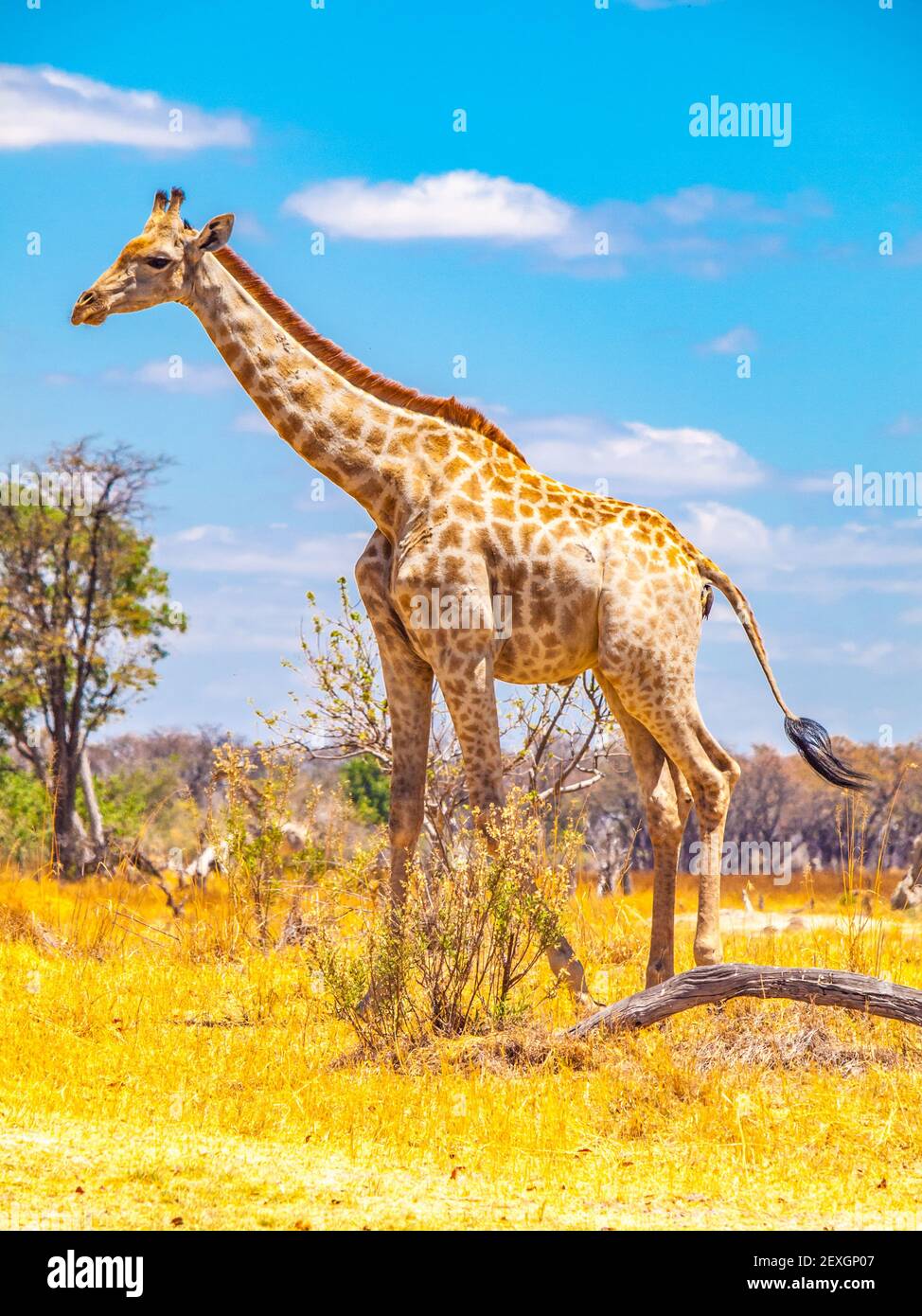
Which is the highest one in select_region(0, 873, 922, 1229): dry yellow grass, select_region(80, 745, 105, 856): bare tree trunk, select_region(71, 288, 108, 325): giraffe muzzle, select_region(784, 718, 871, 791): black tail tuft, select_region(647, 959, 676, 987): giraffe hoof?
select_region(71, 288, 108, 325): giraffe muzzle

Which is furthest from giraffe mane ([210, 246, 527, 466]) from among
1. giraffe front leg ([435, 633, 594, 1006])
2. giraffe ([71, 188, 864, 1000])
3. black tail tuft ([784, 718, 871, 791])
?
black tail tuft ([784, 718, 871, 791])

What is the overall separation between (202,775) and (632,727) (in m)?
21.9

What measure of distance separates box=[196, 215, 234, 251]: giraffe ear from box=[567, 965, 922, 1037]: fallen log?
474 centimetres

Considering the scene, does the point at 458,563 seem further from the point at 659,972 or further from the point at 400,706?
the point at 659,972

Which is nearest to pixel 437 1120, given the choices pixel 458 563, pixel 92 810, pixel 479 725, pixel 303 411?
pixel 479 725

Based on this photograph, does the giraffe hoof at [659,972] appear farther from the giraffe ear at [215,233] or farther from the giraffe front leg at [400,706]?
the giraffe ear at [215,233]

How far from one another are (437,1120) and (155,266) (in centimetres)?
485

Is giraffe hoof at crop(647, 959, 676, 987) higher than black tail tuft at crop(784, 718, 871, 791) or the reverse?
the reverse

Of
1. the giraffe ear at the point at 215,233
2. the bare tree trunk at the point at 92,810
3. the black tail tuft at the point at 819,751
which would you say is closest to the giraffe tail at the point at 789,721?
the black tail tuft at the point at 819,751

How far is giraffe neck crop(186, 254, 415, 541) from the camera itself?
8.26m

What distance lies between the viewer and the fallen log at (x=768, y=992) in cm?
698

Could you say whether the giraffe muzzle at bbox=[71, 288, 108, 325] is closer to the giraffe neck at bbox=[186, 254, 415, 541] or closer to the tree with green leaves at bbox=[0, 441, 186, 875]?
the giraffe neck at bbox=[186, 254, 415, 541]
